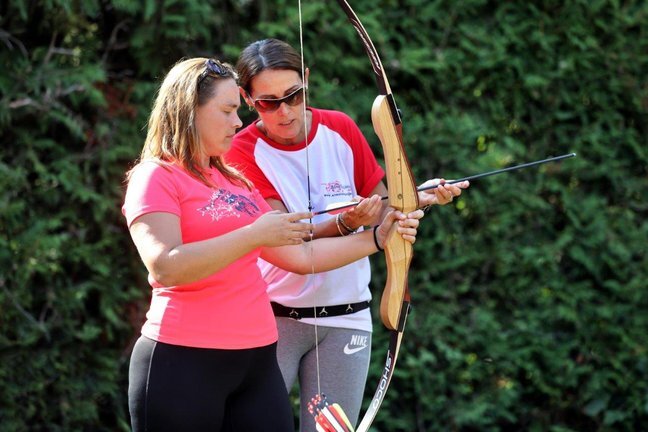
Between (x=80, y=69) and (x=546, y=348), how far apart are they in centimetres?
235

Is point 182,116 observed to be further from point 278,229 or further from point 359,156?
point 359,156

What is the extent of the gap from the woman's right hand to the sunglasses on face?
0.38 metres

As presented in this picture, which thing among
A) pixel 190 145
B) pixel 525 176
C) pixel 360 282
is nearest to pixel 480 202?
pixel 525 176

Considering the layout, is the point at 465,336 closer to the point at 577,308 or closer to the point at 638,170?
the point at 577,308

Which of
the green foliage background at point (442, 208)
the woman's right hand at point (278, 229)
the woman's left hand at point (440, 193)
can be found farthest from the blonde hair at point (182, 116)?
the green foliage background at point (442, 208)

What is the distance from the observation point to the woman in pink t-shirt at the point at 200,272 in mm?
1909

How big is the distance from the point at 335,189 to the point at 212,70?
0.52m

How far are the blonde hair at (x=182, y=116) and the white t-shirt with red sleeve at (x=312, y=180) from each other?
352mm

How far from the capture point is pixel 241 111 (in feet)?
12.2

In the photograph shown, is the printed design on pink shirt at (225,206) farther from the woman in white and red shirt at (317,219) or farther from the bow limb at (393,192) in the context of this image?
the bow limb at (393,192)

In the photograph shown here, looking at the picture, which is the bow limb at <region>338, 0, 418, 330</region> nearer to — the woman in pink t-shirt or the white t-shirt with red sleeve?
the white t-shirt with red sleeve

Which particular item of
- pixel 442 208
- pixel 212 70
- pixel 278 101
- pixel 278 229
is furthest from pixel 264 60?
pixel 442 208

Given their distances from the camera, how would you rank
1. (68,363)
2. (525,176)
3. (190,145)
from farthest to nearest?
(525,176) < (68,363) < (190,145)

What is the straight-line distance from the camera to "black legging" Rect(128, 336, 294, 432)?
6.39ft
